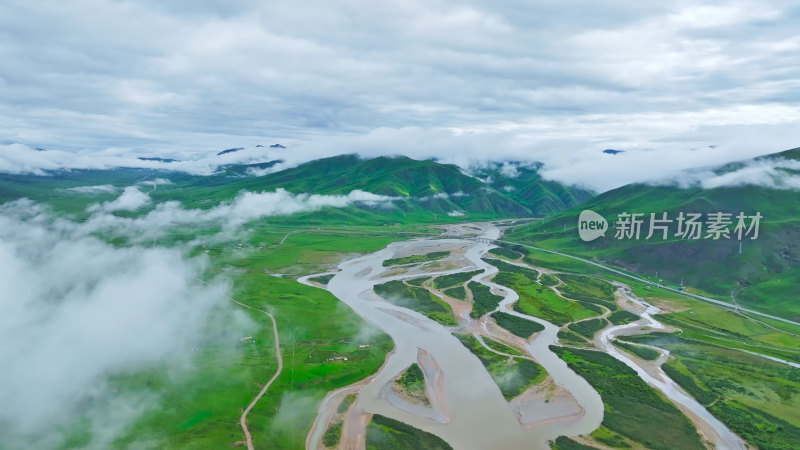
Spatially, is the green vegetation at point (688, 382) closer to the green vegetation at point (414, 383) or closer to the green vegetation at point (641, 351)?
the green vegetation at point (641, 351)

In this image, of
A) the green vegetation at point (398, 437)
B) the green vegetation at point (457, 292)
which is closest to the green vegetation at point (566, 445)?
the green vegetation at point (398, 437)

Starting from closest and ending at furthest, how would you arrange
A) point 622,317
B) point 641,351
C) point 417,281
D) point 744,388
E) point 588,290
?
1. point 744,388
2. point 641,351
3. point 622,317
4. point 588,290
5. point 417,281

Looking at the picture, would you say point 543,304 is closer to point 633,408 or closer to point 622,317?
point 622,317

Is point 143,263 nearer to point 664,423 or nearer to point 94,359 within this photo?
point 94,359

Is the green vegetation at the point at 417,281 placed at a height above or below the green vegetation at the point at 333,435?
above

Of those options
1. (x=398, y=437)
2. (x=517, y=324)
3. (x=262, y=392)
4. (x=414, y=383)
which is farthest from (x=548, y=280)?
(x=262, y=392)
